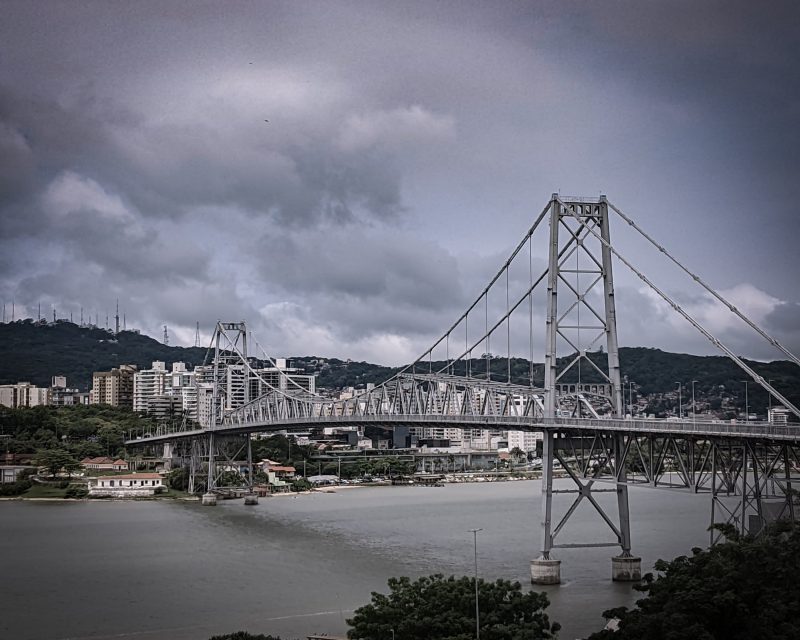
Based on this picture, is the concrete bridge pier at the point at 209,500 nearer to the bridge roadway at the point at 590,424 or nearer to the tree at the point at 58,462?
the bridge roadway at the point at 590,424

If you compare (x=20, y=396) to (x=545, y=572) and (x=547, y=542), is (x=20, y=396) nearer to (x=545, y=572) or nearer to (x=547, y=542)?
(x=547, y=542)

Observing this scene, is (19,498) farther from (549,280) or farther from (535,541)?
(549,280)

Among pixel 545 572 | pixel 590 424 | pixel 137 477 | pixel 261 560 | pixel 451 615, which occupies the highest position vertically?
pixel 590 424

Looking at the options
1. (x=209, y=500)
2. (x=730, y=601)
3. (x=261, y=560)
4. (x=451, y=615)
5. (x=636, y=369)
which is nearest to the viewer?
(x=730, y=601)

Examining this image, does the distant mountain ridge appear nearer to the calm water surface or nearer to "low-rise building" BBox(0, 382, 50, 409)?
the calm water surface

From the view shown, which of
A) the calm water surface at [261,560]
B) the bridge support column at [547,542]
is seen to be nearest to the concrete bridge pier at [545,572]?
the bridge support column at [547,542]

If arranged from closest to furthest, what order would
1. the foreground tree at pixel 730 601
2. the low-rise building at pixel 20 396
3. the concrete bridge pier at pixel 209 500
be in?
the foreground tree at pixel 730 601 < the concrete bridge pier at pixel 209 500 < the low-rise building at pixel 20 396

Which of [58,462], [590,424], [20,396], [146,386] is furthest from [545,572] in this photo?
[146,386]
